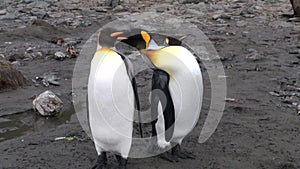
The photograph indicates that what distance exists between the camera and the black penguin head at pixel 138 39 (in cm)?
311

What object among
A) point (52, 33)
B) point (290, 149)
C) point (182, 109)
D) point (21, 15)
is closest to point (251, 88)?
point (290, 149)

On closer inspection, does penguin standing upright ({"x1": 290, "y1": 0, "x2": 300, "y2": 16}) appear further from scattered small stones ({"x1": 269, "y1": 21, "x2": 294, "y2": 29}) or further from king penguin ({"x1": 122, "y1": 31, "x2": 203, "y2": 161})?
king penguin ({"x1": 122, "y1": 31, "x2": 203, "y2": 161})

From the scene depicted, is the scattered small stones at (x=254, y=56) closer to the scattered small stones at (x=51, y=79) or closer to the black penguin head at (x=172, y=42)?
the scattered small stones at (x=51, y=79)

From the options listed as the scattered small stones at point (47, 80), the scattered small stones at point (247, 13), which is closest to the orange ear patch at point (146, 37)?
the scattered small stones at point (47, 80)

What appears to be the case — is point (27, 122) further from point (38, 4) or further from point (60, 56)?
point (38, 4)

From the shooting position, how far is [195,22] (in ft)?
30.4

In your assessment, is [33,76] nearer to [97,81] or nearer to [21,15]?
[97,81]

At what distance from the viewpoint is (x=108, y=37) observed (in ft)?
10.2

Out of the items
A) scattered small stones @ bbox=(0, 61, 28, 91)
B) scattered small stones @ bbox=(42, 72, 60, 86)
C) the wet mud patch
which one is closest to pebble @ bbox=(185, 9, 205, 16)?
scattered small stones @ bbox=(42, 72, 60, 86)

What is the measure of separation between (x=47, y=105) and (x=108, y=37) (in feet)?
5.53

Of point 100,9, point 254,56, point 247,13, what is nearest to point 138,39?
point 254,56

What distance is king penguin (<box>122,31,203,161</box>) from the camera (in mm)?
3254

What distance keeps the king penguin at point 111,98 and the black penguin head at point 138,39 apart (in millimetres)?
89

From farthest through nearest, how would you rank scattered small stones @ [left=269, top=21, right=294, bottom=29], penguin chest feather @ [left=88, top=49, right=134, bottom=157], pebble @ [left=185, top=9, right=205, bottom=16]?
pebble @ [left=185, top=9, right=205, bottom=16]
scattered small stones @ [left=269, top=21, right=294, bottom=29]
penguin chest feather @ [left=88, top=49, right=134, bottom=157]
